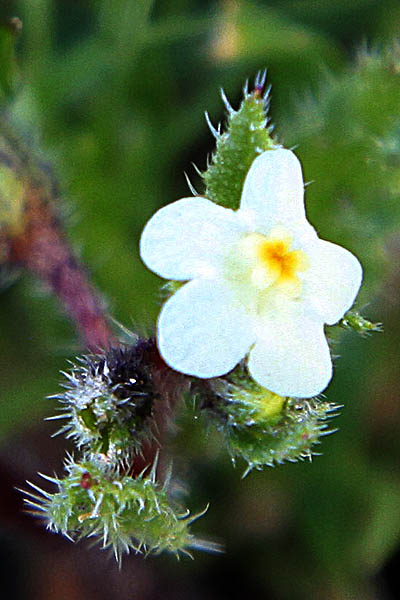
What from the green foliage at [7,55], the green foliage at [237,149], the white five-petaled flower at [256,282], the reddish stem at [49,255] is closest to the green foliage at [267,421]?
the white five-petaled flower at [256,282]

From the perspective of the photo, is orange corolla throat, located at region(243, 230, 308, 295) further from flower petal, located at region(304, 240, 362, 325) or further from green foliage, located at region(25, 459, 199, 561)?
green foliage, located at region(25, 459, 199, 561)

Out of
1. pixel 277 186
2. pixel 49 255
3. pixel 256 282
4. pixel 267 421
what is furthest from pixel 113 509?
pixel 49 255

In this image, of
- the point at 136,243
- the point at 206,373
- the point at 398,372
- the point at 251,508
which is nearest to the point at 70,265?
the point at 136,243

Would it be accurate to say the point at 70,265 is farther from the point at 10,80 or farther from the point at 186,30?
the point at 186,30

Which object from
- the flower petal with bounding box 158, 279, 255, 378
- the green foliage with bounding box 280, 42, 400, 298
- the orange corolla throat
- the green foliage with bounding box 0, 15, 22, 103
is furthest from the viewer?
the green foliage with bounding box 280, 42, 400, 298

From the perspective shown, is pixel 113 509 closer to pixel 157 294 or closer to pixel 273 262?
pixel 273 262

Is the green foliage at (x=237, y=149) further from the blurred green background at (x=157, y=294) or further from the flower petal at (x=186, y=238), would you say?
the blurred green background at (x=157, y=294)

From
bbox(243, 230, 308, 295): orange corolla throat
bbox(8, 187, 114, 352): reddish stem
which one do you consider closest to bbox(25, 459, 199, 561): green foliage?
bbox(243, 230, 308, 295): orange corolla throat

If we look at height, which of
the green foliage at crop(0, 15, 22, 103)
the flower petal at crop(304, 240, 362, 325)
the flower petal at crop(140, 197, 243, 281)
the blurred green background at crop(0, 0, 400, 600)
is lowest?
the blurred green background at crop(0, 0, 400, 600)
